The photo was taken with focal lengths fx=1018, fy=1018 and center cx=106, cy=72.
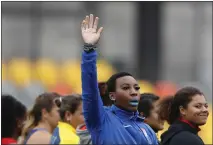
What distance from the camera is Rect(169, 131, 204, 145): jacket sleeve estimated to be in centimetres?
809

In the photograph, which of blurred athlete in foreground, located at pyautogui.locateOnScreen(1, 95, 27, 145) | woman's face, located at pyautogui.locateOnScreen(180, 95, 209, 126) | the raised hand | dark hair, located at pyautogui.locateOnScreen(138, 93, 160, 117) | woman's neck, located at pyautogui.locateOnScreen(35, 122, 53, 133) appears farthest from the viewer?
woman's neck, located at pyautogui.locateOnScreen(35, 122, 53, 133)

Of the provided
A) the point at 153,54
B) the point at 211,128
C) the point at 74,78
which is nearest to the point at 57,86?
the point at 74,78

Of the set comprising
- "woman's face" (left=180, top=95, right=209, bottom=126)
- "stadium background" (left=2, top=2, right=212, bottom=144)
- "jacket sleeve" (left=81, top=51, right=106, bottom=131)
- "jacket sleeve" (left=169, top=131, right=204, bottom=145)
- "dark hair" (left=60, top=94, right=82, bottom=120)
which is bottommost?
"stadium background" (left=2, top=2, right=212, bottom=144)

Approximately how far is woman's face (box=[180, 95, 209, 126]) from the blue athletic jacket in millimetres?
542

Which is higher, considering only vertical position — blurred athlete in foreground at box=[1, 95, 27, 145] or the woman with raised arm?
the woman with raised arm

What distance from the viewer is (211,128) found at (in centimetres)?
1736

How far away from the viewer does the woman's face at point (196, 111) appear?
8.49 m

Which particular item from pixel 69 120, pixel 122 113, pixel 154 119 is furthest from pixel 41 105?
pixel 122 113

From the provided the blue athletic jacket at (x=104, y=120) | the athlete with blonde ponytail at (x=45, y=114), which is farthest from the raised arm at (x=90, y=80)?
the athlete with blonde ponytail at (x=45, y=114)

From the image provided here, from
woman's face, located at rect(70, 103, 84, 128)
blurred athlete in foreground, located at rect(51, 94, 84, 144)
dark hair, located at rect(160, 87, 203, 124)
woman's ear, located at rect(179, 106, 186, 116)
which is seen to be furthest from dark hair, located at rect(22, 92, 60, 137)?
woman's ear, located at rect(179, 106, 186, 116)

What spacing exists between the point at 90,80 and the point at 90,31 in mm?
429

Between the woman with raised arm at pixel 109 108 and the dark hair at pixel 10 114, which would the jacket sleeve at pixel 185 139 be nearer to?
the woman with raised arm at pixel 109 108

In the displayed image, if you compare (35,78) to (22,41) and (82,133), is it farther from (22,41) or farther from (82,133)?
(82,133)

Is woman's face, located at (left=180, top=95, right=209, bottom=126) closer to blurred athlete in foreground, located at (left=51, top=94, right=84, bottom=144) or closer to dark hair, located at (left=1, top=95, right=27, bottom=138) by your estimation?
dark hair, located at (left=1, top=95, right=27, bottom=138)
